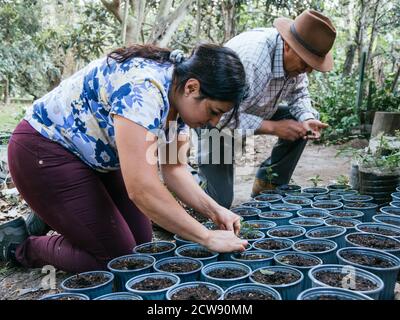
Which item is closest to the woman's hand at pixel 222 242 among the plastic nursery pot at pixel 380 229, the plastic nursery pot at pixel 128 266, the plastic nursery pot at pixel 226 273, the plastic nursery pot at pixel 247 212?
the plastic nursery pot at pixel 226 273

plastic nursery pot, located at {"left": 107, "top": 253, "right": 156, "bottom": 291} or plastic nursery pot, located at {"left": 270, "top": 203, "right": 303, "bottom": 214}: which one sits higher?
plastic nursery pot, located at {"left": 270, "top": 203, "right": 303, "bottom": 214}

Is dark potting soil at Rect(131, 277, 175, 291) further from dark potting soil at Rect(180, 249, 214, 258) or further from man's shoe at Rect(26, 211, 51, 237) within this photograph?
man's shoe at Rect(26, 211, 51, 237)

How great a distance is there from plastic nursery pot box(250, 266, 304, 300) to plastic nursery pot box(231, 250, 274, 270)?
87 mm

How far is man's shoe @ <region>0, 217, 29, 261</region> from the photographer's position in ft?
7.83

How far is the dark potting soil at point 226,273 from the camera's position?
181 centimetres

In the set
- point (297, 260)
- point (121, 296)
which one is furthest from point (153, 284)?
point (297, 260)

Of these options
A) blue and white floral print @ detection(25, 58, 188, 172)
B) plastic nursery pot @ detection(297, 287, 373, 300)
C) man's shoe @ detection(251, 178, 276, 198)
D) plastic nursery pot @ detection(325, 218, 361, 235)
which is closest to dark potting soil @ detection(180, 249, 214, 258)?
blue and white floral print @ detection(25, 58, 188, 172)

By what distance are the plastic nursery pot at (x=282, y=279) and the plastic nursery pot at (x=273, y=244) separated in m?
0.30

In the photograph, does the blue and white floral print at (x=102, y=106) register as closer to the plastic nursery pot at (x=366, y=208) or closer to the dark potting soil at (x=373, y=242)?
the dark potting soil at (x=373, y=242)

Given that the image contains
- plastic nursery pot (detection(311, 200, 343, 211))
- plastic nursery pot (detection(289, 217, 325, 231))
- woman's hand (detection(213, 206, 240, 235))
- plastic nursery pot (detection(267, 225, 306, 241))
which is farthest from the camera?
plastic nursery pot (detection(311, 200, 343, 211))

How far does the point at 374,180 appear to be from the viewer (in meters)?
2.98

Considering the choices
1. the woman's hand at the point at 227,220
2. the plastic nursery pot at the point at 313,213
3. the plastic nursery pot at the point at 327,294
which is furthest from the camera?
the plastic nursery pot at the point at 313,213

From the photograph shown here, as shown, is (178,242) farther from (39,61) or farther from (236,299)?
Result: (39,61)

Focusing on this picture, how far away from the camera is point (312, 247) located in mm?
2084
